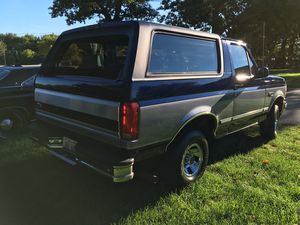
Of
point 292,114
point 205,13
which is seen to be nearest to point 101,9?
point 205,13

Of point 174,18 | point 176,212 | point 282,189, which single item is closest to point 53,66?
point 176,212

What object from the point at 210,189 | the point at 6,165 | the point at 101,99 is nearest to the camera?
the point at 101,99

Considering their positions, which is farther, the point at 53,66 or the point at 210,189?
the point at 53,66

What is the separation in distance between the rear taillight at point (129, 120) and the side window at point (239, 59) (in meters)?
2.36

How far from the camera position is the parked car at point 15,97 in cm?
664

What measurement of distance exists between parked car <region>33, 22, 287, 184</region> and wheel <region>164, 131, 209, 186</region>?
0.04 feet

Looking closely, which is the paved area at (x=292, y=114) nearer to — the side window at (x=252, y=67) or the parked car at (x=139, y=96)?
the side window at (x=252, y=67)

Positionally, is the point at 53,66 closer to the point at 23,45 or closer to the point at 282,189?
the point at 282,189

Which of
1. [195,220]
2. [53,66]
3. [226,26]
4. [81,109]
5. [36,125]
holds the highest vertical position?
[226,26]

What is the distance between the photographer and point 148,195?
4125mm

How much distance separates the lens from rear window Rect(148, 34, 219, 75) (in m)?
3.72

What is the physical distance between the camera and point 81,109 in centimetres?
376

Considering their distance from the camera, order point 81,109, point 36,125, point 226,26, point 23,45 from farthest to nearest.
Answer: point 23,45 → point 226,26 → point 36,125 → point 81,109

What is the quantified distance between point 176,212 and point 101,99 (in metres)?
1.52
